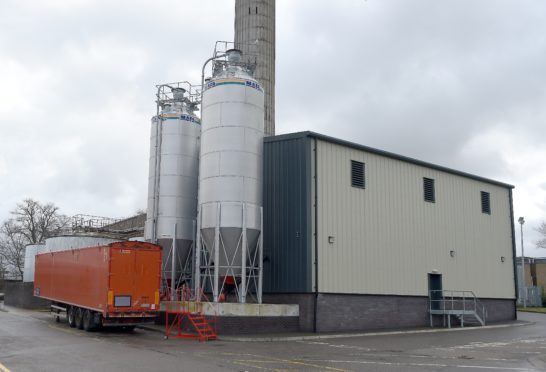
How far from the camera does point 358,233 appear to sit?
27.5 metres

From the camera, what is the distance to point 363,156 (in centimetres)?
2842

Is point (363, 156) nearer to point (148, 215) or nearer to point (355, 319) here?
point (355, 319)

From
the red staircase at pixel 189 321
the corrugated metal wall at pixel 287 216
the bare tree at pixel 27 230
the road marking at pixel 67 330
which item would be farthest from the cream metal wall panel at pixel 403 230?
the bare tree at pixel 27 230

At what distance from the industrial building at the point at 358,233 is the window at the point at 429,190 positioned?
0.06 metres

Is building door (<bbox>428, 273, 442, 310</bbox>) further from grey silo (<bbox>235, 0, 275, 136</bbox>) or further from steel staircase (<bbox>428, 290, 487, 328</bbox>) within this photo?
grey silo (<bbox>235, 0, 275, 136</bbox>)

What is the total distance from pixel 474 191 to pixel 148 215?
1989 centimetres

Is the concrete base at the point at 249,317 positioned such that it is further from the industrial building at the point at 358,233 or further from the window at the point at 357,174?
the window at the point at 357,174

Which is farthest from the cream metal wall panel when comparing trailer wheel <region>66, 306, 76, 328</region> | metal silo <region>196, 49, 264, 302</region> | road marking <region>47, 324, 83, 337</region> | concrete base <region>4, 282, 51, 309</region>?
concrete base <region>4, 282, 51, 309</region>

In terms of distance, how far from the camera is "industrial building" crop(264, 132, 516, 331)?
2545 centimetres

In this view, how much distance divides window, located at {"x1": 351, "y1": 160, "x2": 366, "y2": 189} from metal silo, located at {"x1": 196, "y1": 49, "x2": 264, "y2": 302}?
505 centimetres

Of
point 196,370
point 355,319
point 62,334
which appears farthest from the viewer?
point 355,319

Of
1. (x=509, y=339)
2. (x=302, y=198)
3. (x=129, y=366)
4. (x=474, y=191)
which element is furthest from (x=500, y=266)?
(x=129, y=366)

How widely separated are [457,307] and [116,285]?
19283 millimetres

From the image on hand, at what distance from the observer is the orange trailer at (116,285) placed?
2203cm
